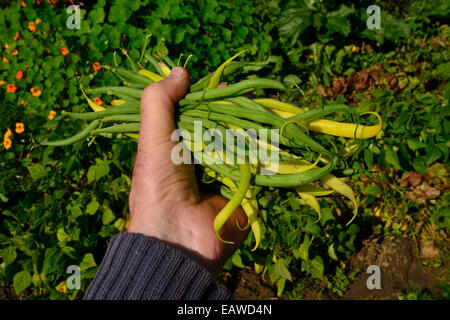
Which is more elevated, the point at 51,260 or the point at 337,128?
the point at 337,128

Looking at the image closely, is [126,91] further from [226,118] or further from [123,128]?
[226,118]

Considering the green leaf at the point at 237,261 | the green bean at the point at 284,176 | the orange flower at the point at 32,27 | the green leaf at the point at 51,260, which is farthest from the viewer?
the orange flower at the point at 32,27

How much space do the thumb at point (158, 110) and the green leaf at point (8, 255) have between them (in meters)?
1.29

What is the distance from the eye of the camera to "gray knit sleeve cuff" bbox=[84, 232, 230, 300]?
144cm

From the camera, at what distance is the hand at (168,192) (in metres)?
1.61

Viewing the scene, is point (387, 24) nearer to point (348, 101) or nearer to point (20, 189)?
point (348, 101)

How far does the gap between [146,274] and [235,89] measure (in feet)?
2.87

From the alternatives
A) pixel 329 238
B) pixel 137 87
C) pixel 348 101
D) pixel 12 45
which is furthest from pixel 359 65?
pixel 12 45

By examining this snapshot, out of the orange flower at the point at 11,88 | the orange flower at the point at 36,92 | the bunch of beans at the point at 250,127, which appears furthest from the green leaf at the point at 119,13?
the bunch of beans at the point at 250,127

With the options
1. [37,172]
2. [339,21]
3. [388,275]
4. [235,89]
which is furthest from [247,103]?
[339,21]

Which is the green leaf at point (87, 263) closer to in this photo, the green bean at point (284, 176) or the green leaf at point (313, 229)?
the green bean at point (284, 176)

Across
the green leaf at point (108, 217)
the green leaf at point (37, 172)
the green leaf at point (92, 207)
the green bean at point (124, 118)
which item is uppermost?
the green bean at point (124, 118)

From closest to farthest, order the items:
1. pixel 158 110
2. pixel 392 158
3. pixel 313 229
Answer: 1. pixel 158 110
2. pixel 313 229
3. pixel 392 158

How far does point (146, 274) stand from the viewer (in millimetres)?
1453
